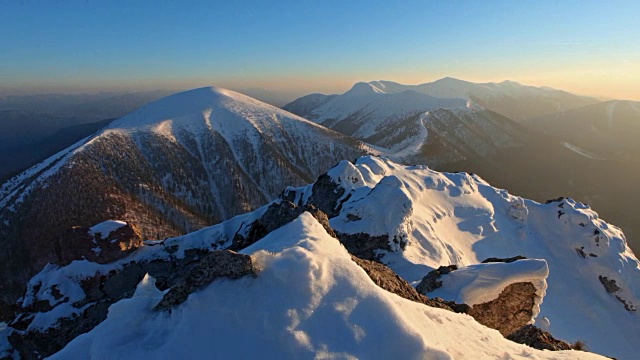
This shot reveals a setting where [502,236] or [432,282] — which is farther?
[502,236]

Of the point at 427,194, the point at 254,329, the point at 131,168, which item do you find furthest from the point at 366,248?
the point at 131,168

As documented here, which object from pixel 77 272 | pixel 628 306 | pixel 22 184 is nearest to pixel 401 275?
pixel 628 306

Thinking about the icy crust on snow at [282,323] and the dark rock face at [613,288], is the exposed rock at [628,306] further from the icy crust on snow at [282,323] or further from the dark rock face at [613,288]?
the icy crust on snow at [282,323]

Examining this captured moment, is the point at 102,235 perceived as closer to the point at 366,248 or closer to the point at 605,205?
the point at 366,248

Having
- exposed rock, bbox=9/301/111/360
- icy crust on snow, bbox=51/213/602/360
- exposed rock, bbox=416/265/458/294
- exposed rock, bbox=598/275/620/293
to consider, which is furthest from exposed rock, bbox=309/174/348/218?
exposed rock, bbox=598/275/620/293

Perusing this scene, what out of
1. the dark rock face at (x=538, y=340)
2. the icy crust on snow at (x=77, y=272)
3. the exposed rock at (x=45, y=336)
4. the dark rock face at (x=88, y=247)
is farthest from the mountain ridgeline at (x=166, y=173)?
the dark rock face at (x=538, y=340)

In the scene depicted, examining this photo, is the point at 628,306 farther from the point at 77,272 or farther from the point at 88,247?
the point at 88,247
